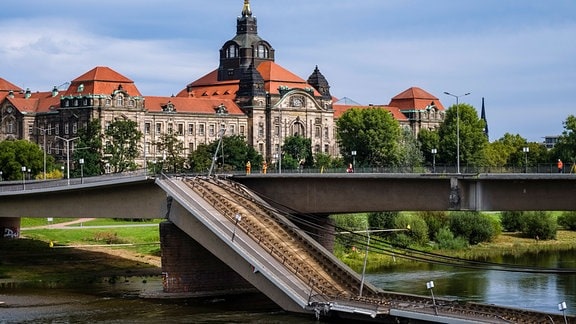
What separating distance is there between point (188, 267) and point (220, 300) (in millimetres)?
3705

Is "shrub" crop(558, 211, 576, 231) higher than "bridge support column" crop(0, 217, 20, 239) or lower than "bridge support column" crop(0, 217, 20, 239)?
lower

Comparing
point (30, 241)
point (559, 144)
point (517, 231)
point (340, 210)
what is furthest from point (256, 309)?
point (559, 144)

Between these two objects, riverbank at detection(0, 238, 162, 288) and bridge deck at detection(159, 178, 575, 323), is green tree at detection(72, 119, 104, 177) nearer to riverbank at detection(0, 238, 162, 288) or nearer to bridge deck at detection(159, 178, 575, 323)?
riverbank at detection(0, 238, 162, 288)

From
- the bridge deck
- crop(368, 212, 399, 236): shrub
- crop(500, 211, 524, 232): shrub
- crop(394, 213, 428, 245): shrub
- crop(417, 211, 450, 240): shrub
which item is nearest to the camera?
the bridge deck

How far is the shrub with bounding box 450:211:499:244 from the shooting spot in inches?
4840

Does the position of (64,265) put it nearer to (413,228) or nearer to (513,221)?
(413,228)

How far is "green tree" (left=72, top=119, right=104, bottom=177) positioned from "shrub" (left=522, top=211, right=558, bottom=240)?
70.3 metres

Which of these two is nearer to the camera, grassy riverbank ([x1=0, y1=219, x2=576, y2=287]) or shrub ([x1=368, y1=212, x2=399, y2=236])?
grassy riverbank ([x1=0, y1=219, x2=576, y2=287])

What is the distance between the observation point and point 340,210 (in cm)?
8006

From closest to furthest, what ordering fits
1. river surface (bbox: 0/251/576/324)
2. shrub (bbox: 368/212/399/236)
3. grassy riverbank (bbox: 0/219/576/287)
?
river surface (bbox: 0/251/576/324)
grassy riverbank (bbox: 0/219/576/287)
shrub (bbox: 368/212/399/236)

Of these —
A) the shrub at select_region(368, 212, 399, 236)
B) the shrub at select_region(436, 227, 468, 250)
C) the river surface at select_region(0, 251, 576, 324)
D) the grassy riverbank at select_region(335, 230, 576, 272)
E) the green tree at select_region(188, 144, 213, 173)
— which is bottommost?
the river surface at select_region(0, 251, 576, 324)

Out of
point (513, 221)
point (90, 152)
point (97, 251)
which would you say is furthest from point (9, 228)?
point (90, 152)

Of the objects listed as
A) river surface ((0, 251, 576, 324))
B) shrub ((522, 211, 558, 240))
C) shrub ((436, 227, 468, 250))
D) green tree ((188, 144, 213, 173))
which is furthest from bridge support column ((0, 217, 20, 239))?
green tree ((188, 144, 213, 173))

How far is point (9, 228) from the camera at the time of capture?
113 metres
